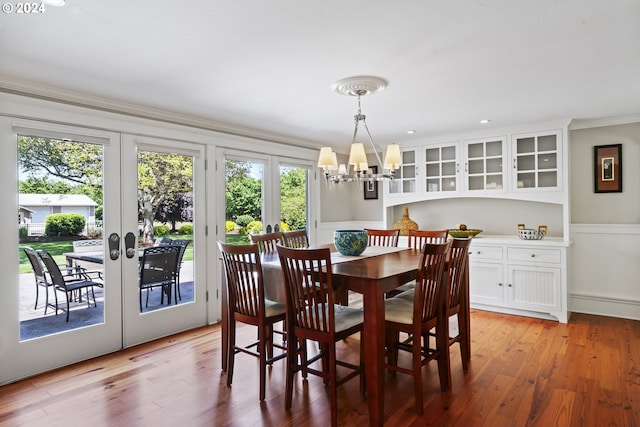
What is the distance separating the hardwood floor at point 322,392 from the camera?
2.28 meters

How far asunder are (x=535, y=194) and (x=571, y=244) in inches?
26.6

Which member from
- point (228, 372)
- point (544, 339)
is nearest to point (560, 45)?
point (544, 339)

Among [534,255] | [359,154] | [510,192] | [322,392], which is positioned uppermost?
[359,154]

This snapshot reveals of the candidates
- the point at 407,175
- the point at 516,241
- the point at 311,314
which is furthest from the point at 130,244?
the point at 516,241

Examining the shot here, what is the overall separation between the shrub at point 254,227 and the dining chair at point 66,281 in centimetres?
169

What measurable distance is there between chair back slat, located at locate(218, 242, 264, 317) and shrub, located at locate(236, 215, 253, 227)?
1.73m

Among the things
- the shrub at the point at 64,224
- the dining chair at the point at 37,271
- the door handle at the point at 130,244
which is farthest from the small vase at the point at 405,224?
the dining chair at the point at 37,271

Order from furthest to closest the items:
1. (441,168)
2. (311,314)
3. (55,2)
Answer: (441,168) < (311,314) < (55,2)

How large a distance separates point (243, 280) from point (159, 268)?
5.07ft

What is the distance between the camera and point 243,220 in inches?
177

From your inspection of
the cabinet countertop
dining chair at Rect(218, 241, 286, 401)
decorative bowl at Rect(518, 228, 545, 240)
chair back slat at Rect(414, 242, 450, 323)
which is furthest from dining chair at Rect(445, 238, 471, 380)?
decorative bowl at Rect(518, 228, 545, 240)

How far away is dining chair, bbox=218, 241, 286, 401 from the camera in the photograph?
2.51 meters

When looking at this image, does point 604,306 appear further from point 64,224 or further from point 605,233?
point 64,224

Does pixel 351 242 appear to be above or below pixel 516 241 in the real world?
above
